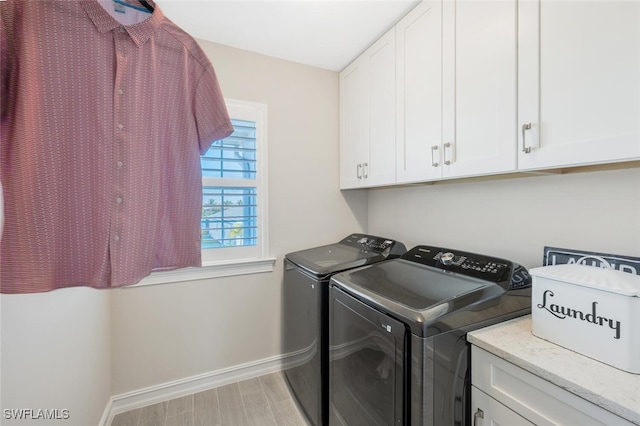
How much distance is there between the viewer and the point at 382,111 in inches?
70.5

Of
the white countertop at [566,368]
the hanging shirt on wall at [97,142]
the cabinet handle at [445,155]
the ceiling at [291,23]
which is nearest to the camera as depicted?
the white countertop at [566,368]

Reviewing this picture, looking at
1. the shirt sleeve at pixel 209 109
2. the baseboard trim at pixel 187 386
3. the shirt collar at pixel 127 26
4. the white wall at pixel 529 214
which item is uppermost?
the shirt collar at pixel 127 26

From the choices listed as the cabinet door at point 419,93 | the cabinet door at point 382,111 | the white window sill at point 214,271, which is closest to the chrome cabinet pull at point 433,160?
the cabinet door at point 419,93

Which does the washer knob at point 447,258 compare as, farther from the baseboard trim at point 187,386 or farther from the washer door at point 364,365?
the baseboard trim at point 187,386

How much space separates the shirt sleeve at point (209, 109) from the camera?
3.53 feet

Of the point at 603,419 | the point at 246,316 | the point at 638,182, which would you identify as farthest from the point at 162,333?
the point at 638,182

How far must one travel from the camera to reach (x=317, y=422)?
59.6 inches

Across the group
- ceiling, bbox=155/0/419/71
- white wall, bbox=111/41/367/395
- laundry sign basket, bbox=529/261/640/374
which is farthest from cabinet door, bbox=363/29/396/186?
laundry sign basket, bbox=529/261/640/374

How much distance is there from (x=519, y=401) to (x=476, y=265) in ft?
1.95

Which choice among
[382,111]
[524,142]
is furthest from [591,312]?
[382,111]

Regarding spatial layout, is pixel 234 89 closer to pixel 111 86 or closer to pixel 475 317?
pixel 111 86

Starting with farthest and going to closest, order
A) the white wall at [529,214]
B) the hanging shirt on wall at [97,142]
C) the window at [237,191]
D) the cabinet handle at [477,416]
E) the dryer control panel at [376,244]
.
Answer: the window at [237,191] < the dryer control panel at [376,244] < the white wall at [529,214] < the cabinet handle at [477,416] < the hanging shirt on wall at [97,142]

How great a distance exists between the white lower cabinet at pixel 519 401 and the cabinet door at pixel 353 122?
142 centimetres

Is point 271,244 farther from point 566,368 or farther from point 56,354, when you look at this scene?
point 566,368
